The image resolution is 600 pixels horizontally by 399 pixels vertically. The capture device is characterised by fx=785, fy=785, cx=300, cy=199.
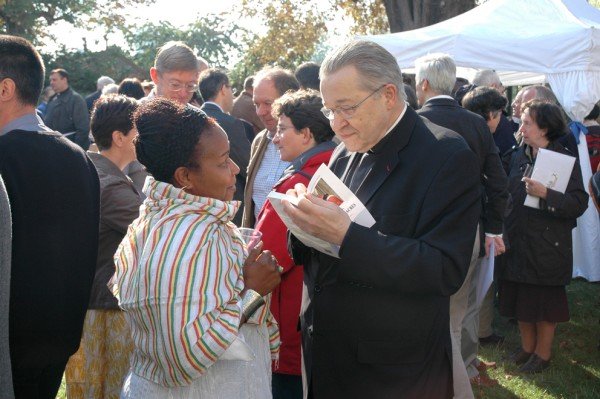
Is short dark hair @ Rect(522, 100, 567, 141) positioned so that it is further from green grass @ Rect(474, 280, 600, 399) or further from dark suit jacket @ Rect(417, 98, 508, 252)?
green grass @ Rect(474, 280, 600, 399)

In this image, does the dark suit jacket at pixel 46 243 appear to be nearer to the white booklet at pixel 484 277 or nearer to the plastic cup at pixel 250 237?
the plastic cup at pixel 250 237

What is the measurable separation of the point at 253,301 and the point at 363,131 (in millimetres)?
707

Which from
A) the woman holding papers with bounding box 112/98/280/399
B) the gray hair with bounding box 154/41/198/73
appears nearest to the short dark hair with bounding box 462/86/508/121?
the gray hair with bounding box 154/41/198/73

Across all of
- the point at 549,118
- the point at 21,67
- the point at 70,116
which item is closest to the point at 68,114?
the point at 70,116

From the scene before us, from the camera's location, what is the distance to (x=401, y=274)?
8.25 ft

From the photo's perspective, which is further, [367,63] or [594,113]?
[594,113]

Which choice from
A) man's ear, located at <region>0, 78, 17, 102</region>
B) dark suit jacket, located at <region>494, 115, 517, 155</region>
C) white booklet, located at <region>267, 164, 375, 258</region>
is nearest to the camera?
white booklet, located at <region>267, 164, 375, 258</region>

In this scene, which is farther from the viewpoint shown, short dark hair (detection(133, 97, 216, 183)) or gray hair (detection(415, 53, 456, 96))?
gray hair (detection(415, 53, 456, 96))

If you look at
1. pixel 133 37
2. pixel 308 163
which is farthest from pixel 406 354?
pixel 133 37

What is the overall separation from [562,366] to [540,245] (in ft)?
3.27

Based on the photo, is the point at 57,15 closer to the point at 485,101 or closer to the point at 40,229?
the point at 485,101

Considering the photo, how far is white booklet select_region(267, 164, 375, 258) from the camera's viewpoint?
2605 millimetres

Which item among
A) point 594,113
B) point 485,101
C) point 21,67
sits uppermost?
point 21,67

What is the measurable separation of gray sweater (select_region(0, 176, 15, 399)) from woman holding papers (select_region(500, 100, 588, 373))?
4681 millimetres
